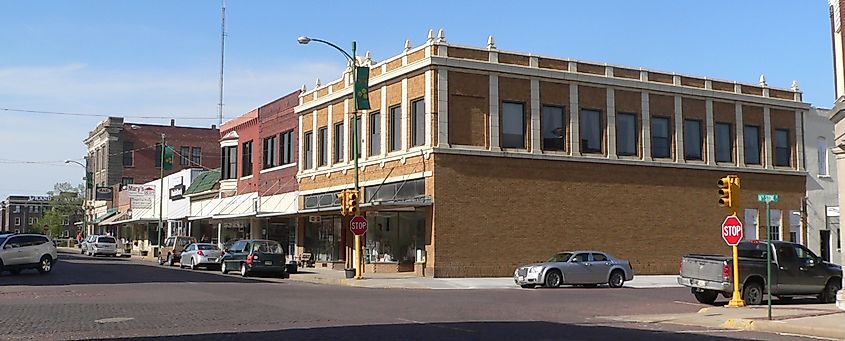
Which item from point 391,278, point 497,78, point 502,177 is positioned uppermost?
point 497,78

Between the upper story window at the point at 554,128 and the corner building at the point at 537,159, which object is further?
the upper story window at the point at 554,128

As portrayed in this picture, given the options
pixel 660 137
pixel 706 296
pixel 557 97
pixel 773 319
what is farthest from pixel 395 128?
pixel 773 319

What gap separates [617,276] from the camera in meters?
32.3

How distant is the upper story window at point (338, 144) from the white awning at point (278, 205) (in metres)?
3.77

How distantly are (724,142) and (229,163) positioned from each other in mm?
30533

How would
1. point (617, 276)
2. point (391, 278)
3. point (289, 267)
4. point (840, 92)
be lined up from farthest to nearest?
point (289, 267)
point (391, 278)
point (617, 276)
point (840, 92)

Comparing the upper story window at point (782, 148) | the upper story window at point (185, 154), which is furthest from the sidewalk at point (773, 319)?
the upper story window at point (185, 154)

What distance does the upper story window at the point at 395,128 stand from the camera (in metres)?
39.2

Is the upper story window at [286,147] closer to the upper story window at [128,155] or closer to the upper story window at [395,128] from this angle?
the upper story window at [395,128]

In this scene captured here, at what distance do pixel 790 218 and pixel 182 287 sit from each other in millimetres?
31361

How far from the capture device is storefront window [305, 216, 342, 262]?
44844 mm

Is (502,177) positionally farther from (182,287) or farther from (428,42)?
(182,287)

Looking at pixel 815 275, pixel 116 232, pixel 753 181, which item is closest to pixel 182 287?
pixel 815 275

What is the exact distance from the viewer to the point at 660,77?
138 ft
